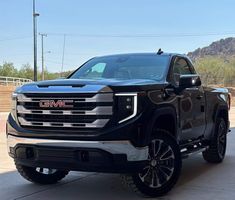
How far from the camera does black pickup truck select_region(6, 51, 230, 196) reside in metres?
5.49

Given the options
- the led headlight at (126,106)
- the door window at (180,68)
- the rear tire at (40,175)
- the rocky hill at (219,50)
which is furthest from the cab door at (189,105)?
the rocky hill at (219,50)

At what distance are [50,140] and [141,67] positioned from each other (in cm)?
210

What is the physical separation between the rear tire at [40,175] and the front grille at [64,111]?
0.97 meters

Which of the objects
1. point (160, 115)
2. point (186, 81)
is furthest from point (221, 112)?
point (160, 115)

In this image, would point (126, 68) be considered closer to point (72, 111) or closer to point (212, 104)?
point (72, 111)

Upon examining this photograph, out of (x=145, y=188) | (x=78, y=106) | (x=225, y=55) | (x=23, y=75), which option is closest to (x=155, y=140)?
(x=145, y=188)

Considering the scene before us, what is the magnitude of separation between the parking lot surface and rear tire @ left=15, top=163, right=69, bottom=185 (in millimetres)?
102

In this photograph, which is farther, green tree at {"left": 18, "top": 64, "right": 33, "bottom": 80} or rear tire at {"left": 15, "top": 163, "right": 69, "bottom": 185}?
green tree at {"left": 18, "top": 64, "right": 33, "bottom": 80}

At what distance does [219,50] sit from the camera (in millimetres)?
129875

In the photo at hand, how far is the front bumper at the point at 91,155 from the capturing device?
17.9ft

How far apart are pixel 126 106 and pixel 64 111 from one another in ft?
2.48

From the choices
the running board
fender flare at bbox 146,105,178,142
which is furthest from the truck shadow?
fender flare at bbox 146,105,178,142

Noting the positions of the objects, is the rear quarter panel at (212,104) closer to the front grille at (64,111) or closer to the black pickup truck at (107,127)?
the black pickup truck at (107,127)

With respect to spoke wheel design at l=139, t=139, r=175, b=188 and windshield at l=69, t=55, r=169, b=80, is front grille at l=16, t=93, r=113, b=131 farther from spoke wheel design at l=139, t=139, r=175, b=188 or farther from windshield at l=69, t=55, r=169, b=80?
windshield at l=69, t=55, r=169, b=80
